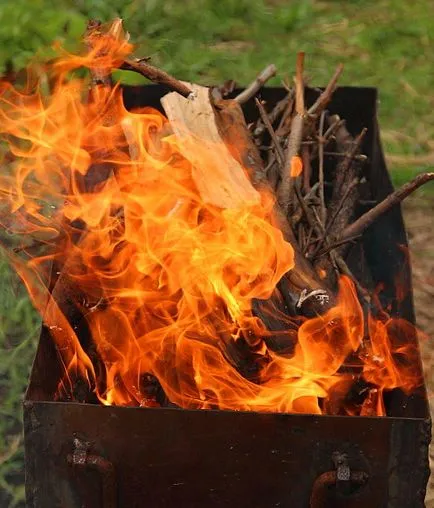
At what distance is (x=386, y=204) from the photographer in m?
3.09

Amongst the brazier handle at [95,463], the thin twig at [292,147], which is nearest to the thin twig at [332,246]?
the thin twig at [292,147]

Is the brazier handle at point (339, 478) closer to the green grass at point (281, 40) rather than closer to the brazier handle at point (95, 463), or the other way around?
the brazier handle at point (95, 463)

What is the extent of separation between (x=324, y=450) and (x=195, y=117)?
1.42 meters

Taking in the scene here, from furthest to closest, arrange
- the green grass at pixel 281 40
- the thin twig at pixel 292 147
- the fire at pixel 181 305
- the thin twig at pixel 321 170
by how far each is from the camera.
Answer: the green grass at pixel 281 40
the thin twig at pixel 321 170
the thin twig at pixel 292 147
the fire at pixel 181 305

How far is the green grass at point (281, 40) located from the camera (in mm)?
5426

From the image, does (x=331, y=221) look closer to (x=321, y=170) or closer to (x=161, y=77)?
(x=321, y=170)

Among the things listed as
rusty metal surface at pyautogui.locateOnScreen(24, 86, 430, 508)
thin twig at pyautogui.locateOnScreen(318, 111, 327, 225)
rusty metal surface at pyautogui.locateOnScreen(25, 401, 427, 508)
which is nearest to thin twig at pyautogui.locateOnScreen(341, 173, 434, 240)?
thin twig at pyautogui.locateOnScreen(318, 111, 327, 225)

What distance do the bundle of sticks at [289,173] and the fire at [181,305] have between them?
0.15ft

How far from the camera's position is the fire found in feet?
8.82

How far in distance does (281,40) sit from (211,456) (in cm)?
475

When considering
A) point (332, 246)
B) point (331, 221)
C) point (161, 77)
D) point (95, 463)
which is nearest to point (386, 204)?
point (332, 246)

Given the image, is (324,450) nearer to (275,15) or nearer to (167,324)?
(167,324)

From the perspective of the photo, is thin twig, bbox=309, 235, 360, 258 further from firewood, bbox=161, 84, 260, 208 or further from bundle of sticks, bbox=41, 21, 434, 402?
firewood, bbox=161, 84, 260, 208

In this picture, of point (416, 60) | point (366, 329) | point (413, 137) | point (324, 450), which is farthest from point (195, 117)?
point (416, 60)
